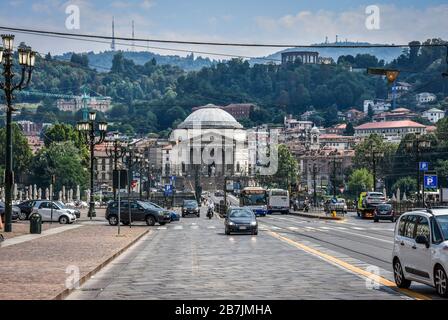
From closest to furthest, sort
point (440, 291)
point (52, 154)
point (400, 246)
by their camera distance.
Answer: point (440, 291) → point (400, 246) → point (52, 154)

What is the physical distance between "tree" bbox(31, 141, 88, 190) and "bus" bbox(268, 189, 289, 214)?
4535cm

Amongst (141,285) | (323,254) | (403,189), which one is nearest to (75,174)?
(403,189)

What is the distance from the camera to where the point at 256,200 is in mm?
96375

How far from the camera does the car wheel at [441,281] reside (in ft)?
55.4

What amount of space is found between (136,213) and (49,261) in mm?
33951

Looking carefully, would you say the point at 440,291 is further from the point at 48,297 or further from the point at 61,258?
the point at 61,258

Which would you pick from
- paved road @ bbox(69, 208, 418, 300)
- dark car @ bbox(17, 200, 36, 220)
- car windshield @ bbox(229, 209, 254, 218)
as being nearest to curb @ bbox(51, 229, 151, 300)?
paved road @ bbox(69, 208, 418, 300)

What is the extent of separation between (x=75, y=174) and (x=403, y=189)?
61.0 meters

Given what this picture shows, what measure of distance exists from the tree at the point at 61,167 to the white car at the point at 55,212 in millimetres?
78435

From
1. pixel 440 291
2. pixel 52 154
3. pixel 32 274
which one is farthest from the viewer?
pixel 52 154

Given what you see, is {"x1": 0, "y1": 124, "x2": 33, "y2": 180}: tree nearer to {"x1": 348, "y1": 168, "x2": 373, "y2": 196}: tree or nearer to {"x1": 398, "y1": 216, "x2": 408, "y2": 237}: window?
{"x1": 348, "y1": 168, "x2": 373, "y2": 196}: tree

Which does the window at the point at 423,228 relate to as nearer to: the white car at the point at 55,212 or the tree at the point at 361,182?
the white car at the point at 55,212

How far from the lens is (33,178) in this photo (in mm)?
151625
